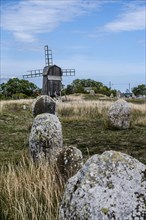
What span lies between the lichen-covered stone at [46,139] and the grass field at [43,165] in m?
0.29

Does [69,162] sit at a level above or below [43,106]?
below

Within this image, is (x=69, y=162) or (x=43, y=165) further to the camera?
(x=43, y=165)

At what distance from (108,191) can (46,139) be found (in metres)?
5.29

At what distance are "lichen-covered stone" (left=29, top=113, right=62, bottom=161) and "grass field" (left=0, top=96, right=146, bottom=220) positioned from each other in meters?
0.29

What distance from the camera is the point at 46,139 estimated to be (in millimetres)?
8594

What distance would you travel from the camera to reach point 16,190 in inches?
213

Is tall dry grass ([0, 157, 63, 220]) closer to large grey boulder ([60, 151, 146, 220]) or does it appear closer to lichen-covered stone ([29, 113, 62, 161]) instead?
large grey boulder ([60, 151, 146, 220])

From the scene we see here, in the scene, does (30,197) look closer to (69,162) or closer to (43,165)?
(69,162)

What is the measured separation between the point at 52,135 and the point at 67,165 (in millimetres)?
2245

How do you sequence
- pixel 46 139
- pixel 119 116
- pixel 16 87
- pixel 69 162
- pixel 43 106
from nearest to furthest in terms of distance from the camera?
pixel 69 162, pixel 46 139, pixel 119 116, pixel 43 106, pixel 16 87

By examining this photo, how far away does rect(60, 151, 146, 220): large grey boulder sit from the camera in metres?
3.31

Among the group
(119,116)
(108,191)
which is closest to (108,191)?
(108,191)

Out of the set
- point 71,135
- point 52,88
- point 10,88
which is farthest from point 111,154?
point 10,88

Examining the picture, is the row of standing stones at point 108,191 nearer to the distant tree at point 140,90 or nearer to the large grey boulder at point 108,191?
the large grey boulder at point 108,191
